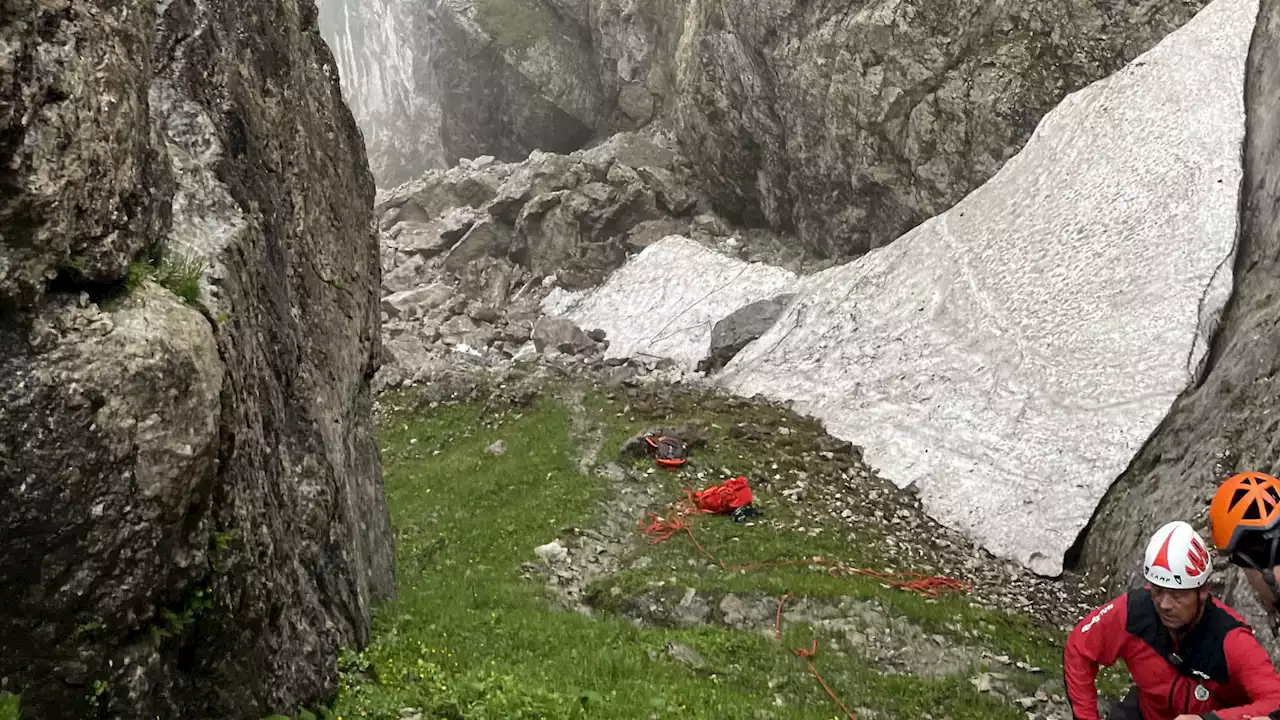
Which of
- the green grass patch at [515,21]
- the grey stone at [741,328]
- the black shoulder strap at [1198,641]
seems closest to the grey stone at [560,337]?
the grey stone at [741,328]

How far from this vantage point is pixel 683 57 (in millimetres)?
59812

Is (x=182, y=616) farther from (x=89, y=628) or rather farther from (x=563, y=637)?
(x=563, y=637)

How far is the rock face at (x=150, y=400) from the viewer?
6441 millimetres

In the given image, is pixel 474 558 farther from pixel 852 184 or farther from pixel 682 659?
pixel 852 184

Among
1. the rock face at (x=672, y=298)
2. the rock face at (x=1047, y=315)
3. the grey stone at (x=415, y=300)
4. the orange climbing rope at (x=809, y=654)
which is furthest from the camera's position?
the grey stone at (x=415, y=300)

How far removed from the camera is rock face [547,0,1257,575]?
877 inches

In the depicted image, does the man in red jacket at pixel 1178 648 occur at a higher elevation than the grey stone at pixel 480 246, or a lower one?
higher

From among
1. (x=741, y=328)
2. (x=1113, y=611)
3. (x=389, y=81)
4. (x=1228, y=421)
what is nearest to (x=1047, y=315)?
(x=1228, y=421)

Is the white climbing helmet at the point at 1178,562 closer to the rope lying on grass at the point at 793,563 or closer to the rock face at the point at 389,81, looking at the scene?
the rope lying on grass at the point at 793,563

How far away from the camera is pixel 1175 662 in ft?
24.5

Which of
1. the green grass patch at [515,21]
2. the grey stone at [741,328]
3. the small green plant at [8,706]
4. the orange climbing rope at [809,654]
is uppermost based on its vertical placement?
the green grass patch at [515,21]

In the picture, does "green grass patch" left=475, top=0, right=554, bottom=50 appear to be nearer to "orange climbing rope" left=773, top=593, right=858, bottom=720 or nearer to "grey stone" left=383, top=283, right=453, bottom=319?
"grey stone" left=383, top=283, right=453, bottom=319

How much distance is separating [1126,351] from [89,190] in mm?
24306

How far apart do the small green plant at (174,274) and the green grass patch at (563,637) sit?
15.1ft
